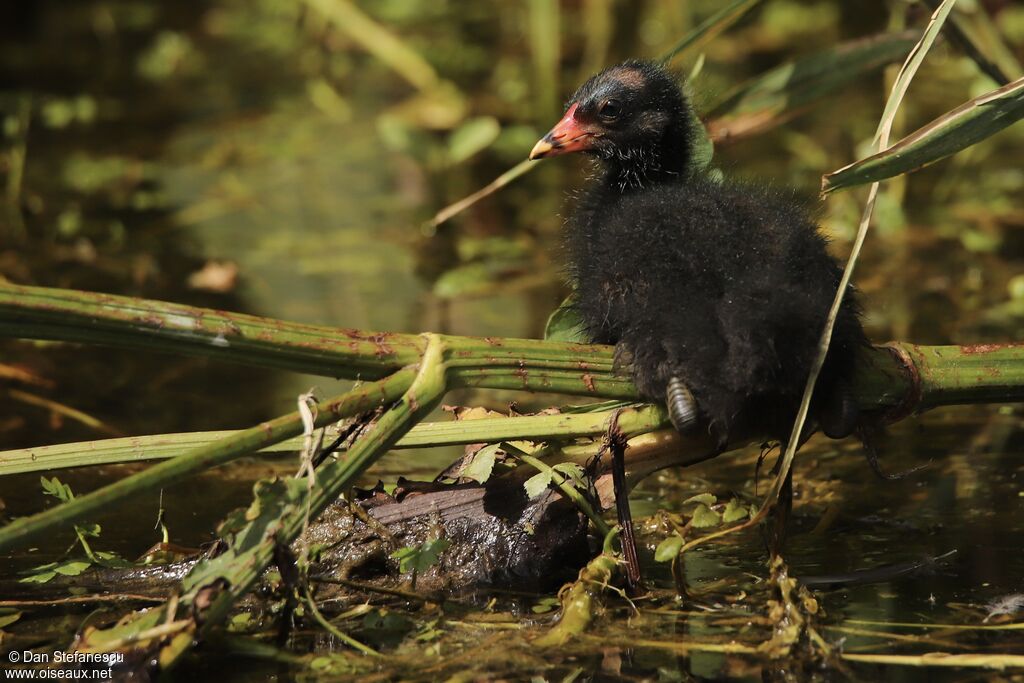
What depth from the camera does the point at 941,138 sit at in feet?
7.97

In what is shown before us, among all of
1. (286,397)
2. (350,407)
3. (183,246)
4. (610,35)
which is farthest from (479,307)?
(610,35)

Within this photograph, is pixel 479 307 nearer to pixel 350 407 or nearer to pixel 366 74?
pixel 350 407

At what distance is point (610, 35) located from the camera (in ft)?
24.2

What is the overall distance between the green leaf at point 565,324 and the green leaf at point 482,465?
457 millimetres

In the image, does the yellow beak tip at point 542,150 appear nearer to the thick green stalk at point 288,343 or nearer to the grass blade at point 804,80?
the grass blade at point 804,80

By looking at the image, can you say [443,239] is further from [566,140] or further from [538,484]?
[538,484]

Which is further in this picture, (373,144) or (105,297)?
(373,144)

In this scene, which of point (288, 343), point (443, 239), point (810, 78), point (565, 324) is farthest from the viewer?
point (443, 239)

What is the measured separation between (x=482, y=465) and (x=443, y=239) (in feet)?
10.2

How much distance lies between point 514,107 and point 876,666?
A: 17.1 feet

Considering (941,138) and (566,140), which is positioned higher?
(566,140)

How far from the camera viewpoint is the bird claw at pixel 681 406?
2.56 meters

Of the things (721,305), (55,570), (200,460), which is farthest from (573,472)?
(55,570)

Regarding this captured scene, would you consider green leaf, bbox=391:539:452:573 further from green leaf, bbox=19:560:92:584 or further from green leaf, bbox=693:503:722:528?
green leaf, bbox=19:560:92:584
